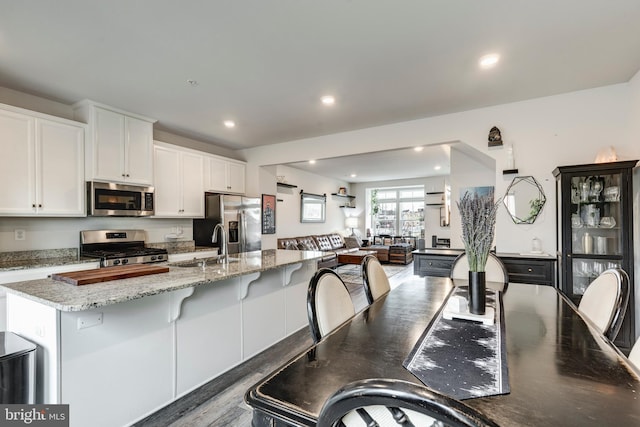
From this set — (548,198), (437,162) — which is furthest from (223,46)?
(437,162)

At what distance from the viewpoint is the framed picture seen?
5.34m

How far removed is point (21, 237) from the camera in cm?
312

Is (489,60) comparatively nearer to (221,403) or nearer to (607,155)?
(607,155)

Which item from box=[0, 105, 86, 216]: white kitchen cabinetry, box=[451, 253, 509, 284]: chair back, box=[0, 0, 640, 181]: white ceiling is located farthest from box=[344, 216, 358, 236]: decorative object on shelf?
box=[0, 105, 86, 216]: white kitchen cabinetry

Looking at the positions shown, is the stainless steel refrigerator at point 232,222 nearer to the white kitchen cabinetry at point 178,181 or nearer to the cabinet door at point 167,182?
the white kitchen cabinetry at point 178,181

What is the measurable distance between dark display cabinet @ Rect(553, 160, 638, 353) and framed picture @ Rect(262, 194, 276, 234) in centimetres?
413

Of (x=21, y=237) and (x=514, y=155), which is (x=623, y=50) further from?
(x=21, y=237)

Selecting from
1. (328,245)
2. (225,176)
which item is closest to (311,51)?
(225,176)

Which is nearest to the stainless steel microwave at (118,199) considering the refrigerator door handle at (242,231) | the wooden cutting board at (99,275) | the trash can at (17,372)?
the refrigerator door handle at (242,231)

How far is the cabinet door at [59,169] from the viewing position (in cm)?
301

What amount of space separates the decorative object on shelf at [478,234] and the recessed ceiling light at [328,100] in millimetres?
2100

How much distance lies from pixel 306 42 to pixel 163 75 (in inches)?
55.5

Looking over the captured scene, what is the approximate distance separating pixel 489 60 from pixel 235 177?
159 inches

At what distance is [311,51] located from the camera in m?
2.35
